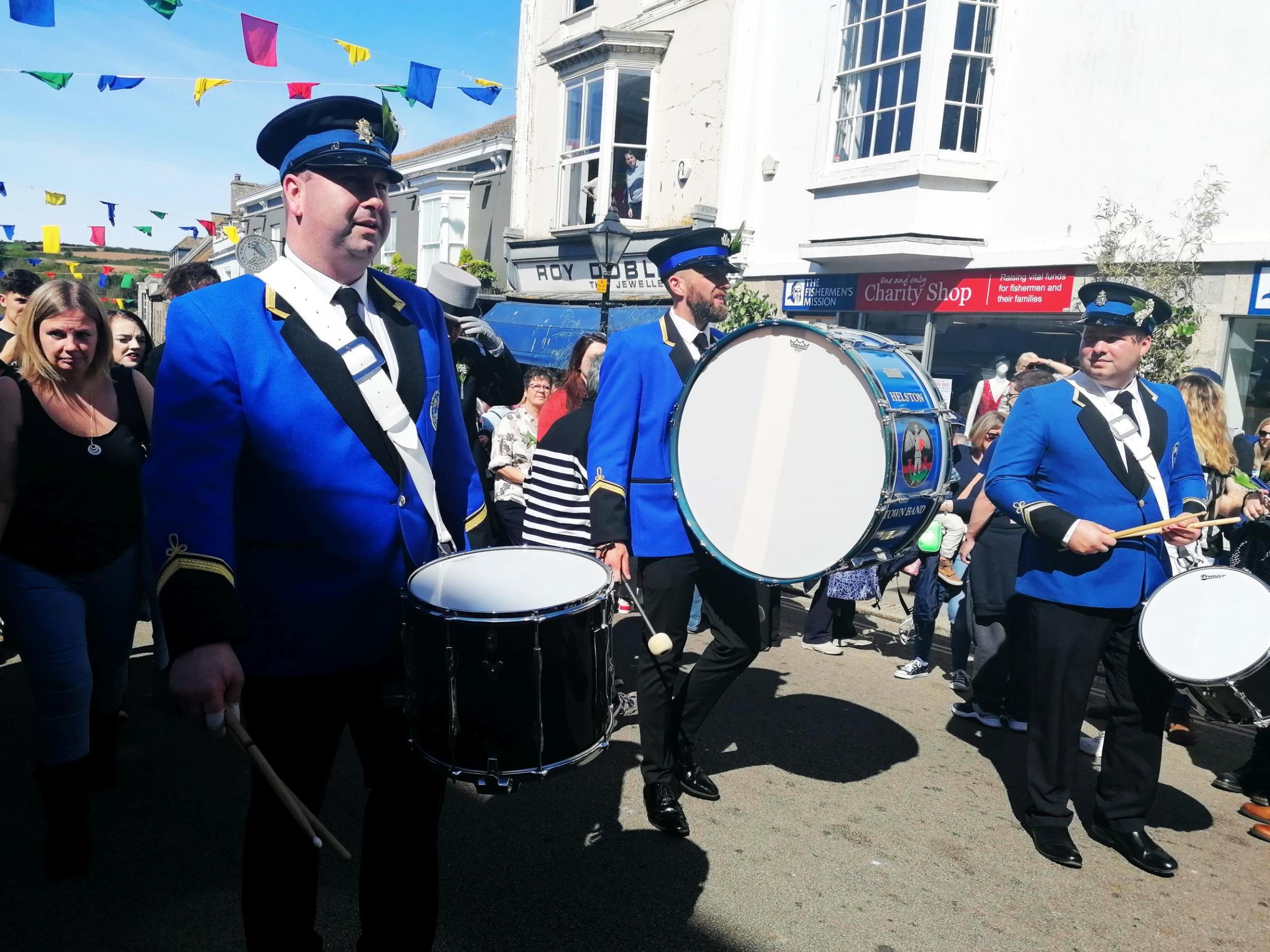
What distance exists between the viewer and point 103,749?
3826mm

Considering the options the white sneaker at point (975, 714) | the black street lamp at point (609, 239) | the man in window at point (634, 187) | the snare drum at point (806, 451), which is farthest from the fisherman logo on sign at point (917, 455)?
the man in window at point (634, 187)

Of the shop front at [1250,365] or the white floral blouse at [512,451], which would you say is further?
the shop front at [1250,365]

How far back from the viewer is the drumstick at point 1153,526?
3.37 meters

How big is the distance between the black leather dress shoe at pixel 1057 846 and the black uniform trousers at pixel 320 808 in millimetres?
2394

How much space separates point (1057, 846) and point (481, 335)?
300 cm

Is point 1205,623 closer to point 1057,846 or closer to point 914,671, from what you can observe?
point 1057,846

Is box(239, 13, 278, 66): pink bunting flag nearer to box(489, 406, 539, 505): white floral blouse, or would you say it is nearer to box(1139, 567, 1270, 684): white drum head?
box(489, 406, 539, 505): white floral blouse

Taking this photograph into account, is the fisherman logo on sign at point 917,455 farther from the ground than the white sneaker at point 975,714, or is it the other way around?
the fisherman logo on sign at point 917,455

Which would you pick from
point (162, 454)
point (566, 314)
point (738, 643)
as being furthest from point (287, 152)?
point (566, 314)

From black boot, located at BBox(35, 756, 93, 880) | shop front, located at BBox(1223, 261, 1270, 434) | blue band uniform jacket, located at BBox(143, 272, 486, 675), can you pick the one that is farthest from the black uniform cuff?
shop front, located at BBox(1223, 261, 1270, 434)

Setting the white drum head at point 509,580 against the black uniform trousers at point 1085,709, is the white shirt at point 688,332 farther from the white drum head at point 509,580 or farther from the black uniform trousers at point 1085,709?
the black uniform trousers at point 1085,709

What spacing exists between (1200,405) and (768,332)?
324 centimetres

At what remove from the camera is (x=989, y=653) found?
5.04 metres

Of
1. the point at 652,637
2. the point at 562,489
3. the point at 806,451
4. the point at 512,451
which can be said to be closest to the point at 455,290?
the point at 562,489
